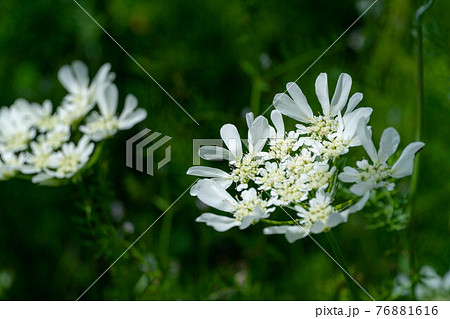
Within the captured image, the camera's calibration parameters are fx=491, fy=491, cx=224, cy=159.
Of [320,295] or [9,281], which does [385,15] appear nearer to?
[320,295]

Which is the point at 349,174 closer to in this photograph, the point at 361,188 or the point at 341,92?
the point at 361,188

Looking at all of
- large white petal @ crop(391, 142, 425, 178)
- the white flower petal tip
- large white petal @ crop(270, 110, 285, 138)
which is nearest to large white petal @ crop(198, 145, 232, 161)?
large white petal @ crop(270, 110, 285, 138)

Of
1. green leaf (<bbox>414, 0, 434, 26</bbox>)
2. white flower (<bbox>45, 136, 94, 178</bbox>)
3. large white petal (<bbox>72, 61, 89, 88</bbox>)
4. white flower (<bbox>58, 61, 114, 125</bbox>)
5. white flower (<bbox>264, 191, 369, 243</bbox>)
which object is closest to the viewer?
white flower (<bbox>264, 191, 369, 243</bbox>)

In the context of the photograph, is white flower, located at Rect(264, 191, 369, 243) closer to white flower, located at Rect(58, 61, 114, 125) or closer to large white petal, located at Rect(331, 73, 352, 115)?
large white petal, located at Rect(331, 73, 352, 115)

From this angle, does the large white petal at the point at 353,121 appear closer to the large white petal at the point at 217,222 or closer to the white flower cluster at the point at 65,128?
the large white petal at the point at 217,222

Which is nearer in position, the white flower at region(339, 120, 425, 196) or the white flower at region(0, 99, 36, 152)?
the white flower at region(339, 120, 425, 196)

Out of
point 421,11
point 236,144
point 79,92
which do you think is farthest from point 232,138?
point 79,92
